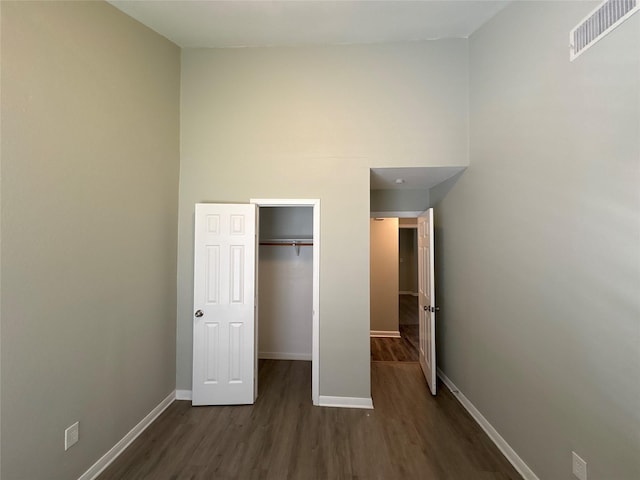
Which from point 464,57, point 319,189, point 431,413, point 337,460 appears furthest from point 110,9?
point 431,413

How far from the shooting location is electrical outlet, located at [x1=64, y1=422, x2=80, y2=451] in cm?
154

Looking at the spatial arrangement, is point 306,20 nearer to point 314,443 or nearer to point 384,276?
point 314,443

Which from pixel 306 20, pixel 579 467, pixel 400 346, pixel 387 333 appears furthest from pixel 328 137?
pixel 387 333

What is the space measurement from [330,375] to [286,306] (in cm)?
137

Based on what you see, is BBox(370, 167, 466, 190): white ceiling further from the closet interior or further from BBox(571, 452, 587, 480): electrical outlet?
BBox(571, 452, 587, 480): electrical outlet

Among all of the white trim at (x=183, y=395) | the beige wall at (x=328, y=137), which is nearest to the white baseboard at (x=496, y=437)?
Answer: the beige wall at (x=328, y=137)

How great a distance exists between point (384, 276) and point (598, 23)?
3.91 m

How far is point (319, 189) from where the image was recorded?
2561 mm

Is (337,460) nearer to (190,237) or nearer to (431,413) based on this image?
(431,413)

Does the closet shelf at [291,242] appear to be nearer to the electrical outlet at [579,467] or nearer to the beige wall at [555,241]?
the beige wall at [555,241]

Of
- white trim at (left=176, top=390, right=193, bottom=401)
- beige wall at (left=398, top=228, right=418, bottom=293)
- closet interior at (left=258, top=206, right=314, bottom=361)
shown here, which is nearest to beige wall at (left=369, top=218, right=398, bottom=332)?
closet interior at (left=258, top=206, right=314, bottom=361)

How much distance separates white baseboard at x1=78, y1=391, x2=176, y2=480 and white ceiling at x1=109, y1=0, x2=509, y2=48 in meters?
3.51

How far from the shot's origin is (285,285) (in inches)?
144

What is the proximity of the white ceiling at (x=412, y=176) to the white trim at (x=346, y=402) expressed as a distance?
2.42m
